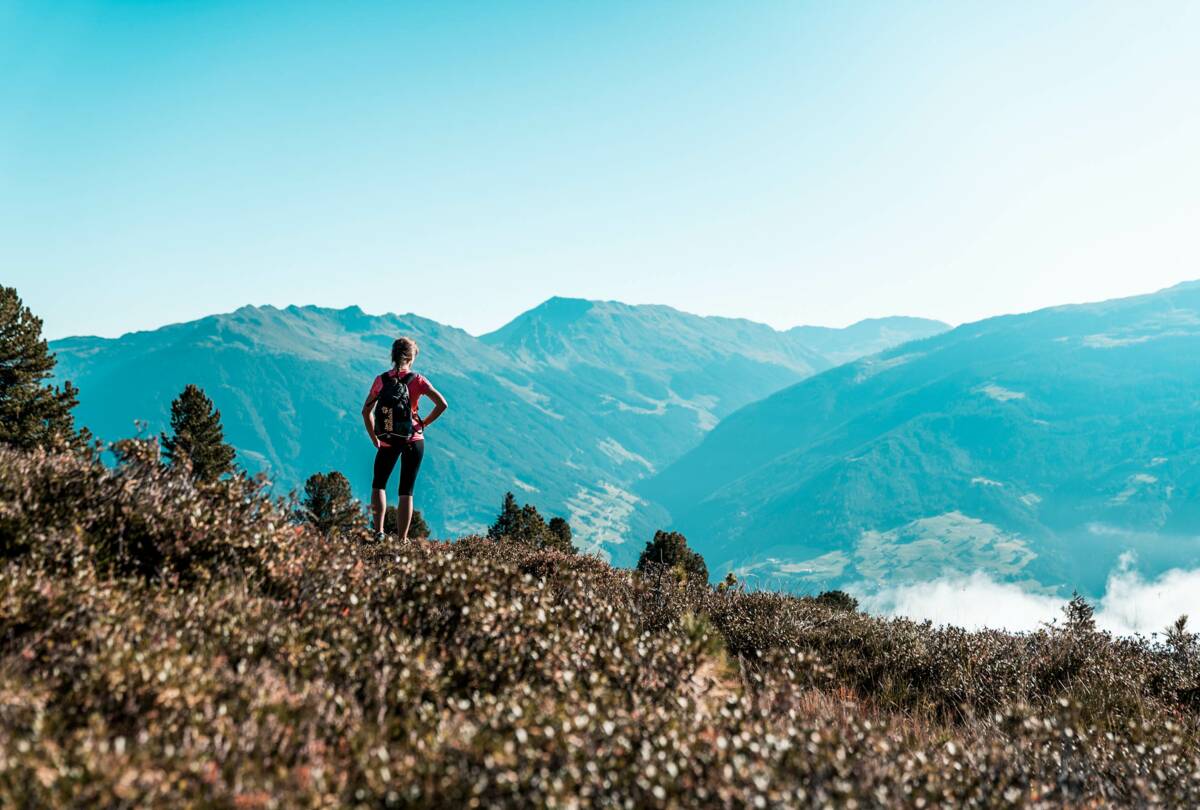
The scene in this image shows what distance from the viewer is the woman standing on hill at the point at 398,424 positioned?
37.0ft

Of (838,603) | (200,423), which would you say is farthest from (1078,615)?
(200,423)

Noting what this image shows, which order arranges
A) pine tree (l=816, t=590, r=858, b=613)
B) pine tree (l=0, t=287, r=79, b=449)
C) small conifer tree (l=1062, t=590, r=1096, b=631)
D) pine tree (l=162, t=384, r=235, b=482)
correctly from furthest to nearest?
pine tree (l=162, t=384, r=235, b=482) < pine tree (l=0, t=287, r=79, b=449) < pine tree (l=816, t=590, r=858, b=613) < small conifer tree (l=1062, t=590, r=1096, b=631)

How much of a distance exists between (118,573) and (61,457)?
1759 mm

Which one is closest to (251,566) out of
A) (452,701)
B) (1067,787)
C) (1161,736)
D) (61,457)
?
(61,457)

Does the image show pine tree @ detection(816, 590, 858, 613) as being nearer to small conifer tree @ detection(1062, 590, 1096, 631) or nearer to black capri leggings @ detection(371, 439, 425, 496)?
Answer: small conifer tree @ detection(1062, 590, 1096, 631)

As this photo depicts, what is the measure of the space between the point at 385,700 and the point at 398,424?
288 inches

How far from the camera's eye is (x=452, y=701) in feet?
13.9

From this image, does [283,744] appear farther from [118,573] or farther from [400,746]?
[118,573]

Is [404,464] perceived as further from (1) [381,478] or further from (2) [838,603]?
(2) [838,603]

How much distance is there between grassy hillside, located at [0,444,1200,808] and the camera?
3455mm

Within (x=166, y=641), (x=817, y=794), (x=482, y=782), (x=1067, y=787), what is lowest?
(x=1067, y=787)

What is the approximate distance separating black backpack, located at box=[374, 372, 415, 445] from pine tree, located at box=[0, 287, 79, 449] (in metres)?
45.3

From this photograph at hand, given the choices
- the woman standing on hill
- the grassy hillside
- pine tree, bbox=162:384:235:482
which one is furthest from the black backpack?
pine tree, bbox=162:384:235:482

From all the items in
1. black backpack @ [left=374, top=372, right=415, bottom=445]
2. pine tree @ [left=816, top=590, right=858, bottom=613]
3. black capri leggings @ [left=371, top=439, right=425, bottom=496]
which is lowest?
pine tree @ [left=816, top=590, right=858, bottom=613]
